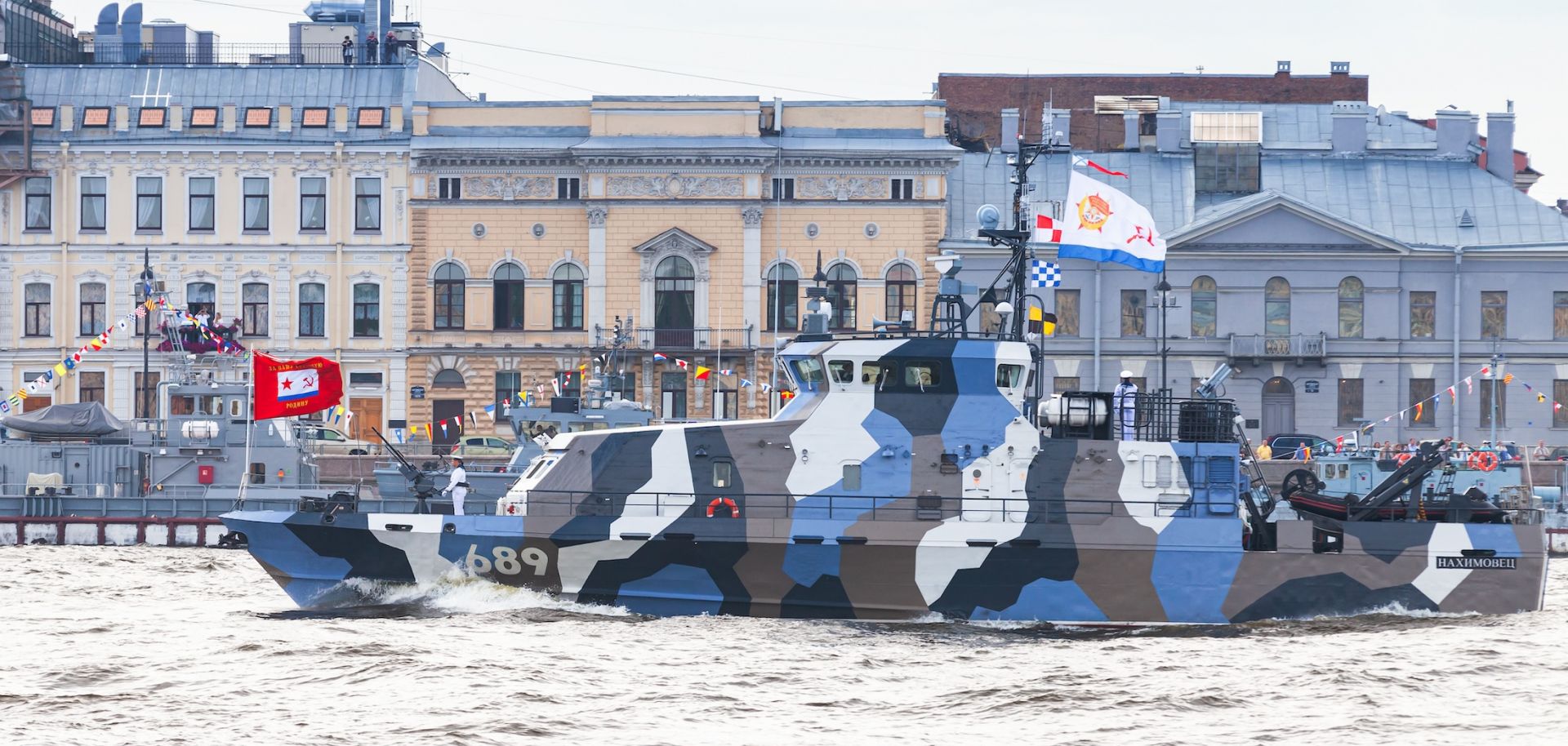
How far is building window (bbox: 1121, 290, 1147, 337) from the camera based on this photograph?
5641 cm

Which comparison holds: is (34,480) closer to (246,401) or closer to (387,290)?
(246,401)

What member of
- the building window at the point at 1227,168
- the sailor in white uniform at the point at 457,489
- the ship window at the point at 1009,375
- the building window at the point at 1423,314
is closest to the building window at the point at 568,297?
the building window at the point at 1227,168

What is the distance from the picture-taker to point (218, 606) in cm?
2823

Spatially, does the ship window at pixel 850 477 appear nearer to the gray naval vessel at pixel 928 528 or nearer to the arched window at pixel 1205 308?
the gray naval vessel at pixel 928 528

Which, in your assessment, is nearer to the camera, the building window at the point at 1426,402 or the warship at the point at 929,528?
the warship at the point at 929,528

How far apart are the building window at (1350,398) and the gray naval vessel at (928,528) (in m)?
29.4

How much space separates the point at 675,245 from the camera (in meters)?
56.7

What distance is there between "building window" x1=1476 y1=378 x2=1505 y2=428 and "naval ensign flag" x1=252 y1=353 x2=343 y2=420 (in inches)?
1379

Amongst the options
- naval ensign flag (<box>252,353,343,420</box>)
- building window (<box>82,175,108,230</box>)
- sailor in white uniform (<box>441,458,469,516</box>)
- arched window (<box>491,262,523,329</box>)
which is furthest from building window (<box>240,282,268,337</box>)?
sailor in white uniform (<box>441,458,469,516</box>)

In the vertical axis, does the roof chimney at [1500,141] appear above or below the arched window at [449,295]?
above

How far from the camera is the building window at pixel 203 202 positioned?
5741 centimetres

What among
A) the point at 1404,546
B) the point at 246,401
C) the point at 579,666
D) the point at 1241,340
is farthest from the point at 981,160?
the point at 579,666

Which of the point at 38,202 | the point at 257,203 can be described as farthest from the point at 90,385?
the point at 257,203

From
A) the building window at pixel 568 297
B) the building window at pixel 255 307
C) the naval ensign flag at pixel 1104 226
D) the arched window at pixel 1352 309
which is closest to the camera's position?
the naval ensign flag at pixel 1104 226
